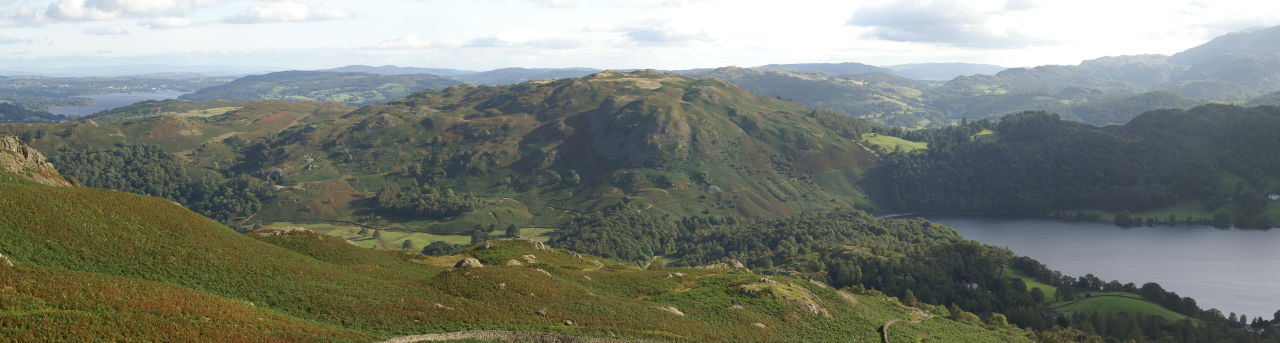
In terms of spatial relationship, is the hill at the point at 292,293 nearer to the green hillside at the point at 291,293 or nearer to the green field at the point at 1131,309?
the green hillside at the point at 291,293

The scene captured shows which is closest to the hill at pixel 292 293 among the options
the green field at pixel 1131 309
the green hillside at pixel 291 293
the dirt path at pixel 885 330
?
the green hillside at pixel 291 293

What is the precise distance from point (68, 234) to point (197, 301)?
24.4 meters

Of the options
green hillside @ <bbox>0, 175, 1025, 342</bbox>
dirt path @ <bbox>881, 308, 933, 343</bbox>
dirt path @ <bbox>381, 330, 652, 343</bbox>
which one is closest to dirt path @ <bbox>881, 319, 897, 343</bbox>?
dirt path @ <bbox>881, 308, 933, 343</bbox>

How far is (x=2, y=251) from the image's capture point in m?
62.8

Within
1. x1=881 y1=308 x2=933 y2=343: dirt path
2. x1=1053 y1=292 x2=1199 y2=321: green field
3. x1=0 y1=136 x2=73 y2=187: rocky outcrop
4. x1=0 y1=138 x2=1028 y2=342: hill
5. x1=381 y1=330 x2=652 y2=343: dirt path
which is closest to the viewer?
x1=0 y1=138 x2=1028 y2=342: hill

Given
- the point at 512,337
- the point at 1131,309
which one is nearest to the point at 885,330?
the point at 512,337

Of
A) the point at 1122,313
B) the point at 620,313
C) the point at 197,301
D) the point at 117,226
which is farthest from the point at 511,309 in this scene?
the point at 1122,313

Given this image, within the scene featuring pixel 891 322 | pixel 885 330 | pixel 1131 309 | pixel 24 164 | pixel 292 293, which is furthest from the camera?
pixel 1131 309

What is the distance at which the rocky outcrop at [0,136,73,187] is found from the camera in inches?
4557

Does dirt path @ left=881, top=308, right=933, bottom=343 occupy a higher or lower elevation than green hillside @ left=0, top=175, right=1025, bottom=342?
lower

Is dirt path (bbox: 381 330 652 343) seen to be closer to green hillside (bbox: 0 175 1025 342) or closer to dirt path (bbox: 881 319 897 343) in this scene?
green hillside (bbox: 0 175 1025 342)

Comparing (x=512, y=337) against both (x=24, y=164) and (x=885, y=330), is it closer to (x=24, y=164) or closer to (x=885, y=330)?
(x=885, y=330)

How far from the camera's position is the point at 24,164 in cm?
12169

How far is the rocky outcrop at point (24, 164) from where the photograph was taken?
4557 inches
